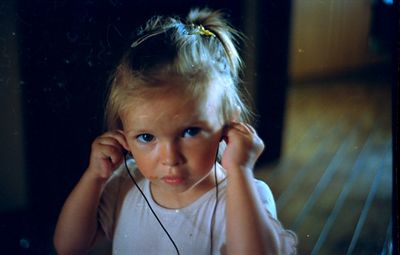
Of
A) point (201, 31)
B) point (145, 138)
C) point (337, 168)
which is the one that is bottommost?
point (337, 168)

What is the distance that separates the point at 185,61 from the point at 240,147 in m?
0.12

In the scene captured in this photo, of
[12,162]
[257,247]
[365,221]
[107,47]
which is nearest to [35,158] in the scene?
[12,162]

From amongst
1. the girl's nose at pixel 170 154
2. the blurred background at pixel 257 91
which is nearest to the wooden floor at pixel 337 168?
the blurred background at pixel 257 91

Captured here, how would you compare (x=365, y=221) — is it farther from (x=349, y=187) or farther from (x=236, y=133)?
(x=236, y=133)

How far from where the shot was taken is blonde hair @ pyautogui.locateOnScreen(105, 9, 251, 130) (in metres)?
0.55

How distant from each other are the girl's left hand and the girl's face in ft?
0.04

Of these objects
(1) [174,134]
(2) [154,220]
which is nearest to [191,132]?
(1) [174,134]

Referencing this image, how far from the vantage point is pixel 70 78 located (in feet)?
1.94

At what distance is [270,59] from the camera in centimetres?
63

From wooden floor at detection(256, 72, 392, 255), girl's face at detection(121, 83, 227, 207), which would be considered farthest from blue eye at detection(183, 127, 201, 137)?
wooden floor at detection(256, 72, 392, 255)

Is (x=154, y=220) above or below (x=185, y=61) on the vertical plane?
below

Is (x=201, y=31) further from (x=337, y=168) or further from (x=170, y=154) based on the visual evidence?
(x=337, y=168)

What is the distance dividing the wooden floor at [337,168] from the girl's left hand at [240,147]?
0.03 metres

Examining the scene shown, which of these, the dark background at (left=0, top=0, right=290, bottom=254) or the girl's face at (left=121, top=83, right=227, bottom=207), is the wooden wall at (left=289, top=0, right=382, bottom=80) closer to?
the dark background at (left=0, top=0, right=290, bottom=254)
